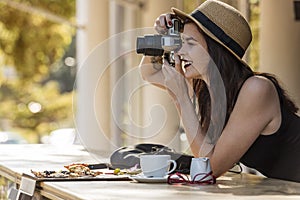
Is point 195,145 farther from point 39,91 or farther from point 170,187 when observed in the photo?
point 39,91

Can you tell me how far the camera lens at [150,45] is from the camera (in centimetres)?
270

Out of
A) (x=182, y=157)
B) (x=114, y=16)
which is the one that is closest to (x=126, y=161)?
(x=182, y=157)

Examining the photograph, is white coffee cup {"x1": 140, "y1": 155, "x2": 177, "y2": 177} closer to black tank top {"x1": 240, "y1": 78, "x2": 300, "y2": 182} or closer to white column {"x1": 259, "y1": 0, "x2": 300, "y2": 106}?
black tank top {"x1": 240, "y1": 78, "x2": 300, "y2": 182}

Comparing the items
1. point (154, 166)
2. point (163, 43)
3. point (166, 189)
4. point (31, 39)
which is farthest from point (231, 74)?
point (31, 39)

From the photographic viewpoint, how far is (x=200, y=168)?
2.52 metres

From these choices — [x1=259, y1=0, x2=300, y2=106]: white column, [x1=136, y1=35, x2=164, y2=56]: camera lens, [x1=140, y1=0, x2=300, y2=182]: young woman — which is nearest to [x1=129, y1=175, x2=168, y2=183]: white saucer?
[x1=140, y1=0, x2=300, y2=182]: young woman

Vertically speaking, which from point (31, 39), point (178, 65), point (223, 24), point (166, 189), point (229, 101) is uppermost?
point (31, 39)

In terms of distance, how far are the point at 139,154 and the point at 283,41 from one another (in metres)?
2.90

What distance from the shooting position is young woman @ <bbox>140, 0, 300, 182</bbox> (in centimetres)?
259

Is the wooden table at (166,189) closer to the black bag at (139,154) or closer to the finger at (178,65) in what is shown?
the black bag at (139,154)

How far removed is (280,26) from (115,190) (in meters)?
3.46

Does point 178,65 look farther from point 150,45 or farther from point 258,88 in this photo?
point 258,88

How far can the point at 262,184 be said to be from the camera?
2.46m

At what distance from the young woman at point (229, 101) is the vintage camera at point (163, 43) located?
2cm
